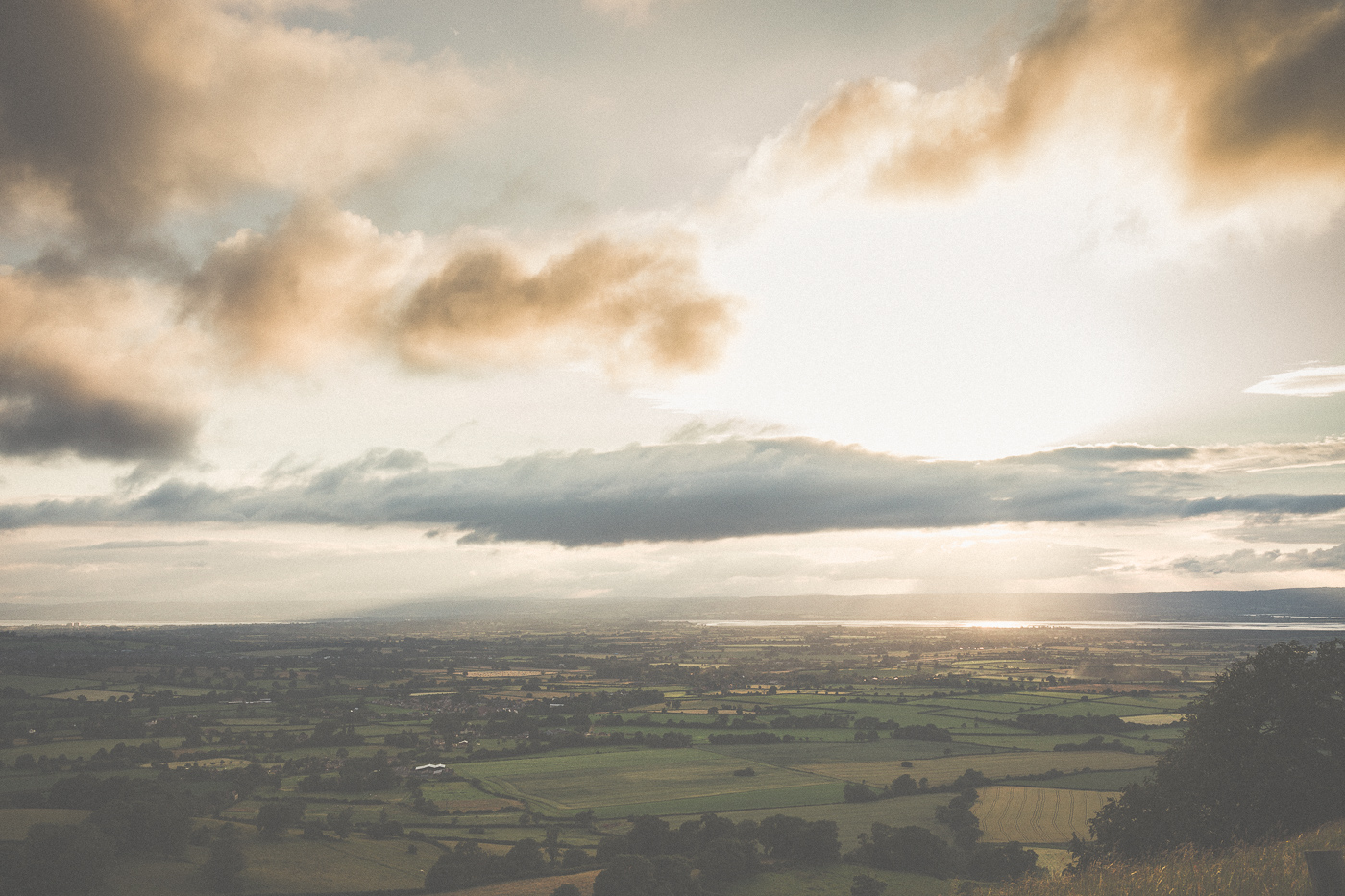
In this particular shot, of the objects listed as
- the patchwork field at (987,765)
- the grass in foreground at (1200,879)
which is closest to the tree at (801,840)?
the patchwork field at (987,765)

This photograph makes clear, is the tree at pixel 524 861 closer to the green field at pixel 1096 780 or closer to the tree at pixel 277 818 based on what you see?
the tree at pixel 277 818

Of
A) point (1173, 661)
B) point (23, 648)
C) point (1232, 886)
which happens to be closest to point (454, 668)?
point (23, 648)

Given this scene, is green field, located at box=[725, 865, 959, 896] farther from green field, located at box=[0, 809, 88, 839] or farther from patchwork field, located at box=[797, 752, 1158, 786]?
green field, located at box=[0, 809, 88, 839]

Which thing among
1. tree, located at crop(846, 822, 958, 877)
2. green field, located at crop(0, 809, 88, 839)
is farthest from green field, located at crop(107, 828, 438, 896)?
tree, located at crop(846, 822, 958, 877)

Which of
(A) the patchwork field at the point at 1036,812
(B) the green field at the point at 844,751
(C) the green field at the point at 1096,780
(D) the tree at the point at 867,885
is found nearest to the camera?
→ (D) the tree at the point at 867,885

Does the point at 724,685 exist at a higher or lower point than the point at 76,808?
lower

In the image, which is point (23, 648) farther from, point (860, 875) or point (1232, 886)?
point (1232, 886)
